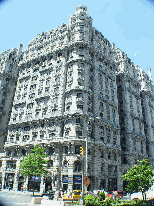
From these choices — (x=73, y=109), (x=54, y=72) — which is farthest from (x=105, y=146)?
(x=54, y=72)

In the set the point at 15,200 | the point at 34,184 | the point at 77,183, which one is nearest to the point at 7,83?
the point at 34,184

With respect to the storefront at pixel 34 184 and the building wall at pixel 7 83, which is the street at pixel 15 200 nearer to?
the storefront at pixel 34 184

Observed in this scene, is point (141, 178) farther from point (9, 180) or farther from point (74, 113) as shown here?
point (9, 180)

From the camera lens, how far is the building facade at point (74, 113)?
4919 cm

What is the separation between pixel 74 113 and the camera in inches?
2004

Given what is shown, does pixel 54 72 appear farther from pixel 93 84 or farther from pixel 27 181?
pixel 27 181

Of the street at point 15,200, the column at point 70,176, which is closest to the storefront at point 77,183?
the column at point 70,176

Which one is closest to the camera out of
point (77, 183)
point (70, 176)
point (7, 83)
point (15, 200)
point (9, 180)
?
→ point (15, 200)

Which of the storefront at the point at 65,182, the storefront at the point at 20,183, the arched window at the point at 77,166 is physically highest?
the arched window at the point at 77,166

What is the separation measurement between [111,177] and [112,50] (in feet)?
174

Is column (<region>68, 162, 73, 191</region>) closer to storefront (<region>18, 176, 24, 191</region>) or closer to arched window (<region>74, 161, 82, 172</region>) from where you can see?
arched window (<region>74, 161, 82, 172</region>)

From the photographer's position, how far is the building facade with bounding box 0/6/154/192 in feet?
161

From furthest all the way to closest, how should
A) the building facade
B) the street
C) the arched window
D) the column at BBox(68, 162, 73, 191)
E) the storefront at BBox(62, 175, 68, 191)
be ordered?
the building facade < the arched window < the storefront at BBox(62, 175, 68, 191) < the column at BBox(68, 162, 73, 191) < the street

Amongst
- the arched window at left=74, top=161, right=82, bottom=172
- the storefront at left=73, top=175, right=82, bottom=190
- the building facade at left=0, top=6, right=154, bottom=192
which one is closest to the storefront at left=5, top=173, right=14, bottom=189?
the building facade at left=0, top=6, right=154, bottom=192
